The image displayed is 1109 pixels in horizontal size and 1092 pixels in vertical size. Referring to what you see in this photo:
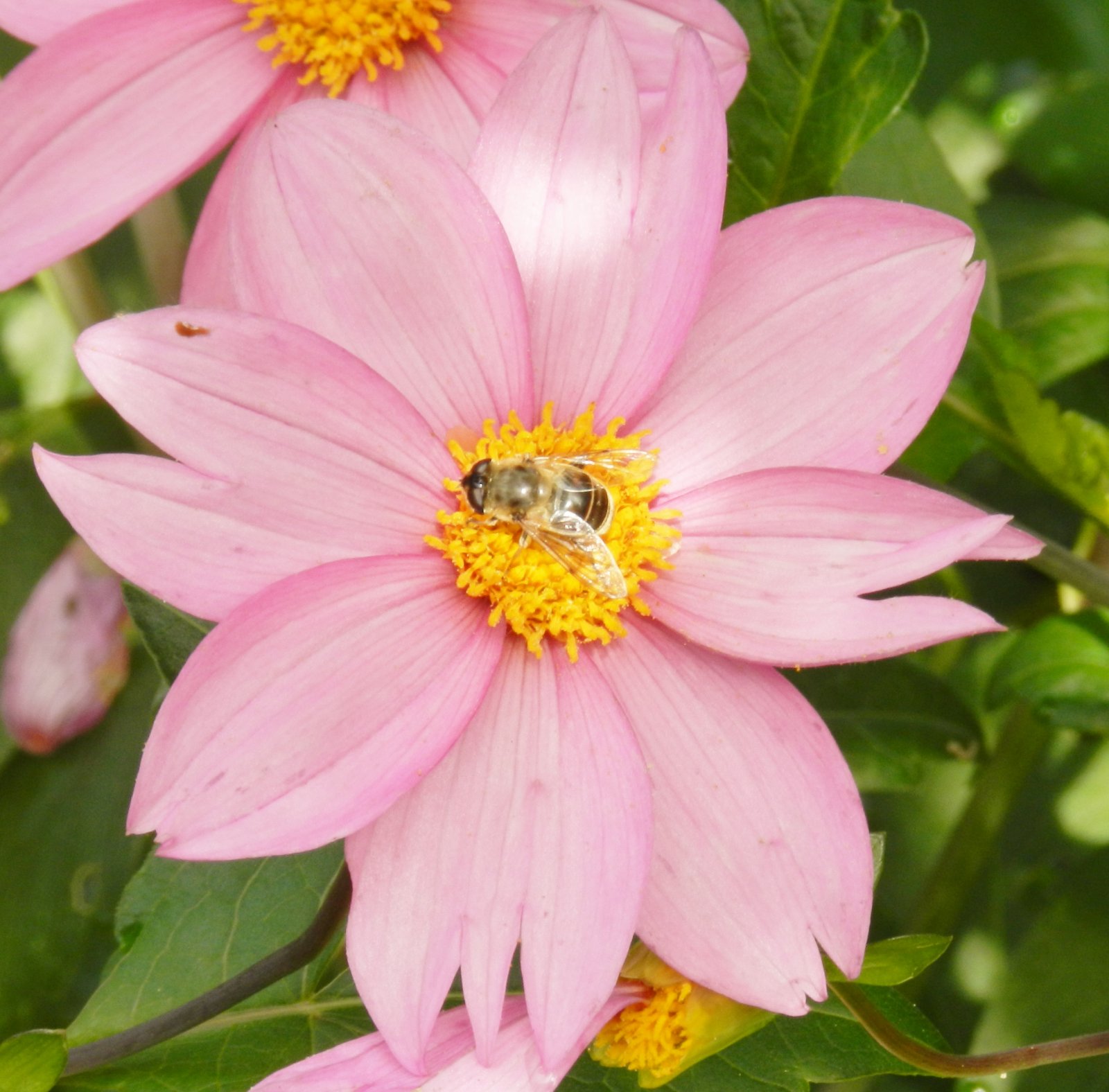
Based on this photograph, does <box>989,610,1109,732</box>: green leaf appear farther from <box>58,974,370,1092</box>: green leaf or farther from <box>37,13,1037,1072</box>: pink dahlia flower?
<box>58,974,370,1092</box>: green leaf

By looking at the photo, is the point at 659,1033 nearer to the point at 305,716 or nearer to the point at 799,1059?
the point at 799,1059

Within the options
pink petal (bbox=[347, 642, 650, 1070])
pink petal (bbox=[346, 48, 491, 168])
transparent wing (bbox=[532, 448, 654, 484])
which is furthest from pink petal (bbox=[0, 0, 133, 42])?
pink petal (bbox=[347, 642, 650, 1070])

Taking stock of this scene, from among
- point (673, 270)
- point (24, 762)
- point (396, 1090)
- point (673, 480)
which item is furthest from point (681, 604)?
point (24, 762)

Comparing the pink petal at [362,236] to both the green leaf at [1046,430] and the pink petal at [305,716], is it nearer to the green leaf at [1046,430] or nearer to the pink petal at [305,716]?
the pink petal at [305,716]

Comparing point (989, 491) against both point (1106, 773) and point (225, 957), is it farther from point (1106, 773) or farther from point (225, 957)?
point (225, 957)

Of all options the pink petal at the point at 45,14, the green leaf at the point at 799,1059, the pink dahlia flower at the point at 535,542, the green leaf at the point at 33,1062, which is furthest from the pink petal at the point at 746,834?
the pink petal at the point at 45,14

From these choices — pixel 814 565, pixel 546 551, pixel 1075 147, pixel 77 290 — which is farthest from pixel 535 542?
pixel 1075 147
